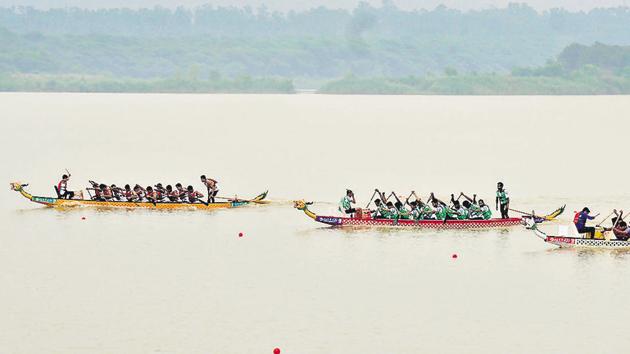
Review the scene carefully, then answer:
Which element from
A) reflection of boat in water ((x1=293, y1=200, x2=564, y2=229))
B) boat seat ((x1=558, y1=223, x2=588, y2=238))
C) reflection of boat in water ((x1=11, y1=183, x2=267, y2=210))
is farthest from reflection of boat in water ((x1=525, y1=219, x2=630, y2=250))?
reflection of boat in water ((x1=11, y1=183, x2=267, y2=210))

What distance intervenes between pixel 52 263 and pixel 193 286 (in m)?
7.32

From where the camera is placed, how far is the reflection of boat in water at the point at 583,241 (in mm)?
47812

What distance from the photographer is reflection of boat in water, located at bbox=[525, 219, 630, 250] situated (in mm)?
47812

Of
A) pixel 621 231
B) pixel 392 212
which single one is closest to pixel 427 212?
pixel 392 212

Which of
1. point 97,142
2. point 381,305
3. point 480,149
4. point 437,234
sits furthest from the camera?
point 97,142

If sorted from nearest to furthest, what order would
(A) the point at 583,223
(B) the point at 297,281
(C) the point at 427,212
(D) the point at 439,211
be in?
(B) the point at 297,281 < (A) the point at 583,223 < (D) the point at 439,211 < (C) the point at 427,212

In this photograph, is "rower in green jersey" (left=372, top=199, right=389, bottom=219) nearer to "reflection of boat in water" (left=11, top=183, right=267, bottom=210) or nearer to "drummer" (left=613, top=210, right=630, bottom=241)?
"reflection of boat in water" (left=11, top=183, right=267, bottom=210)

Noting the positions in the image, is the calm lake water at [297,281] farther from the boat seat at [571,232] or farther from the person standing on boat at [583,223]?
the person standing on boat at [583,223]

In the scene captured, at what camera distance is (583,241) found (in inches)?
1895

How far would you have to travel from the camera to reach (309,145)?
130 m

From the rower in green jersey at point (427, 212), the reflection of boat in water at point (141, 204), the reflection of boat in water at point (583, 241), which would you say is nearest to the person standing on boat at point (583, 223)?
the reflection of boat in water at point (583, 241)

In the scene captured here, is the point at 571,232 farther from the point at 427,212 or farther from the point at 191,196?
the point at 191,196

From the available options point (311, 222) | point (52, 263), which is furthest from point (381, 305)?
point (311, 222)

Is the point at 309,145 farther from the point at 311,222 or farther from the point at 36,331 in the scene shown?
the point at 36,331
